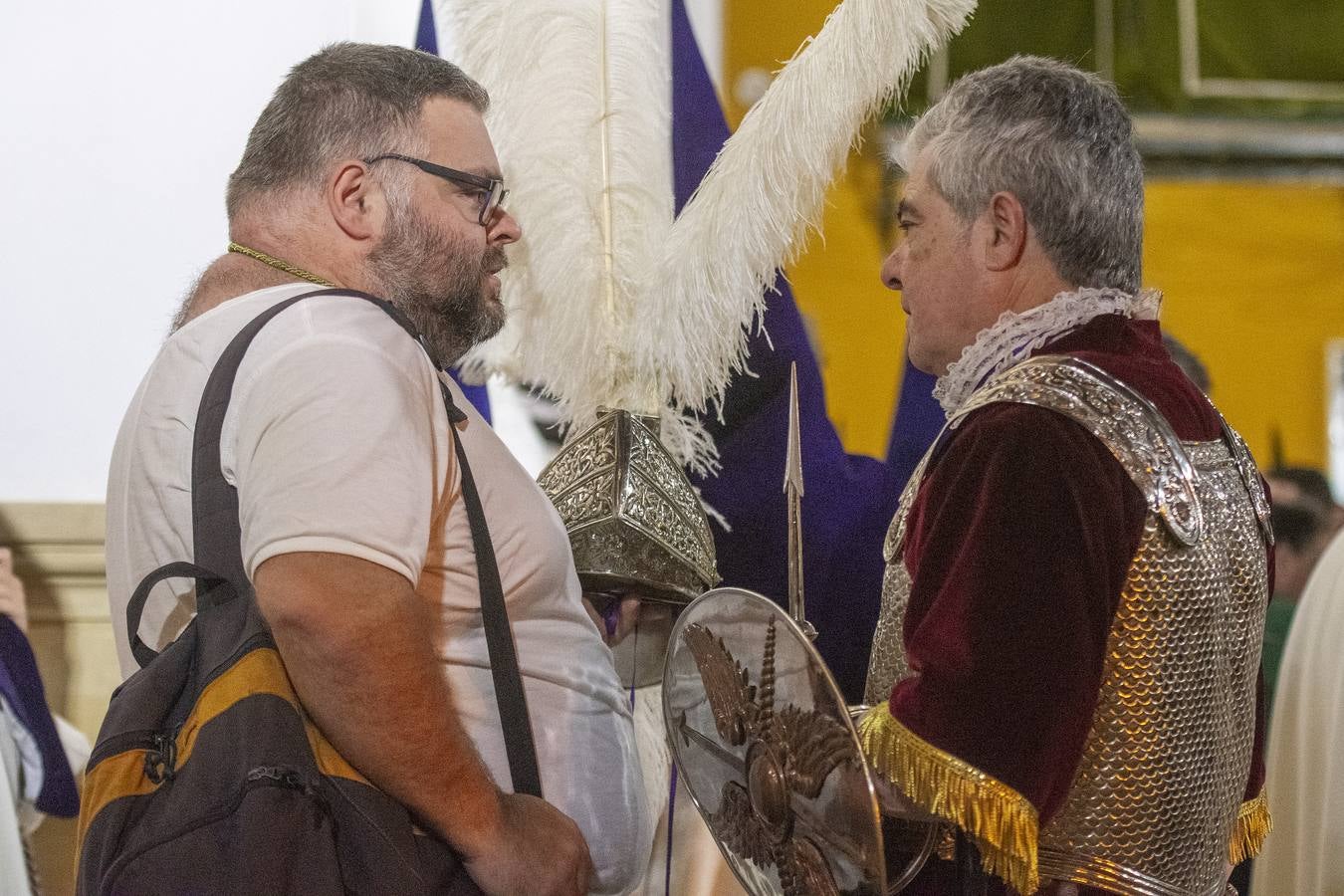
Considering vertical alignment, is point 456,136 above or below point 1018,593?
above

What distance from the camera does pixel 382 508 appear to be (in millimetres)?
1142

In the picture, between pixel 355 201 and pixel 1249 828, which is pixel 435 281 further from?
pixel 1249 828

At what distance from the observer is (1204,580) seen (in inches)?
54.7

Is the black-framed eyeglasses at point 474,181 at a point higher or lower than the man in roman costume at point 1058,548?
higher

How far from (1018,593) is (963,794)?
186 mm

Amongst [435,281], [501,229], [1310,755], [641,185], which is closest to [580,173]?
[641,185]

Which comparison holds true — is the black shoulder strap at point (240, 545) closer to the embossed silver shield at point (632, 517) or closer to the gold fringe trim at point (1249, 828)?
the embossed silver shield at point (632, 517)

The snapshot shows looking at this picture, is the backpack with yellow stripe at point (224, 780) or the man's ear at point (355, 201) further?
the man's ear at point (355, 201)

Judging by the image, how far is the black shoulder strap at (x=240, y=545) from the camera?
121 centimetres

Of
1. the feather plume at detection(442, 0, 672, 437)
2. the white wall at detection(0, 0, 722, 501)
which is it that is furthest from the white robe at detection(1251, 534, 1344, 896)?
the white wall at detection(0, 0, 722, 501)

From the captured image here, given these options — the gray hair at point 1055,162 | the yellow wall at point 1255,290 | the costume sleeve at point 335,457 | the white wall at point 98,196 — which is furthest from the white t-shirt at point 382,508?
the yellow wall at point 1255,290

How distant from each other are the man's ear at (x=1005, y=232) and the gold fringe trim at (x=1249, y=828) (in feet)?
2.26

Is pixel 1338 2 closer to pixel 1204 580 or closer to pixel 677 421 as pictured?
pixel 677 421

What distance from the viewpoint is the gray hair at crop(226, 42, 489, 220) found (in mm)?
1445
